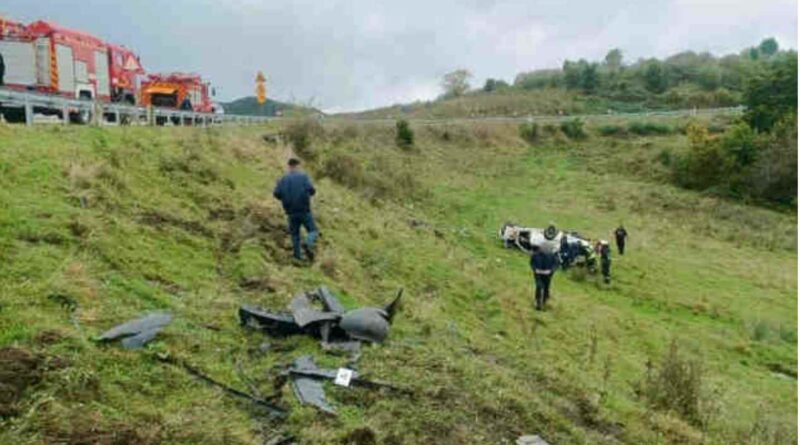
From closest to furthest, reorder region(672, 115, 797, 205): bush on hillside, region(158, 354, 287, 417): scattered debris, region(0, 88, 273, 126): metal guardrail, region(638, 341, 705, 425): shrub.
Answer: region(158, 354, 287, 417): scattered debris → region(638, 341, 705, 425): shrub → region(0, 88, 273, 126): metal guardrail → region(672, 115, 797, 205): bush on hillside

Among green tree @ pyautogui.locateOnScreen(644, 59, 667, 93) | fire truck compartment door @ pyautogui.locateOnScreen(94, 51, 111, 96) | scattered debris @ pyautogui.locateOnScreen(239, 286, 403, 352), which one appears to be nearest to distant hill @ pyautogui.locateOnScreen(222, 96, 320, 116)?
fire truck compartment door @ pyautogui.locateOnScreen(94, 51, 111, 96)

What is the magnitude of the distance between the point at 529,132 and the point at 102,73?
2999 cm

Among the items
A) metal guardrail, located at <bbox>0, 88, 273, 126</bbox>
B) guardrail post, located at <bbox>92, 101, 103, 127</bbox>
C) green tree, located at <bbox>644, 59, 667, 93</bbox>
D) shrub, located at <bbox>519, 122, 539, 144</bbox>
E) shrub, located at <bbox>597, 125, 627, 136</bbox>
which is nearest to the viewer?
metal guardrail, located at <bbox>0, 88, 273, 126</bbox>

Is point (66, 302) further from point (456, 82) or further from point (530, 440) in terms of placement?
point (456, 82)

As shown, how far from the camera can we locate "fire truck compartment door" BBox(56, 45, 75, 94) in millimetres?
21078

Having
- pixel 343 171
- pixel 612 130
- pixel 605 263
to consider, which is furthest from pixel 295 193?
pixel 612 130

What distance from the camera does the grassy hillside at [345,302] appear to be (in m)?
5.93

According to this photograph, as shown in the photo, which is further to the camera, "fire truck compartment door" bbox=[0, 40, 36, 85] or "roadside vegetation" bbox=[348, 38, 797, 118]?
"roadside vegetation" bbox=[348, 38, 797, 118]

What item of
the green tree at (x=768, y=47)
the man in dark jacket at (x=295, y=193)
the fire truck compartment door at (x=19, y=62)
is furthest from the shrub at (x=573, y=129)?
the green tree at (x=768, y=47)

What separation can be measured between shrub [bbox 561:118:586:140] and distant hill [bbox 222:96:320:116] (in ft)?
67.7

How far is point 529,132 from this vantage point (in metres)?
47.6

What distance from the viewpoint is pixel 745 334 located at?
16516mm

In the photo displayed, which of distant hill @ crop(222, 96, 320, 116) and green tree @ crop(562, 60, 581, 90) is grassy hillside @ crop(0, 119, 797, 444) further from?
green tree @ crop(562, 60, 581, 90)

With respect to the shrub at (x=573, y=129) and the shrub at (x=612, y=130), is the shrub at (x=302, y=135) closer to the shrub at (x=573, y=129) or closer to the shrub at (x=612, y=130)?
the shrub at (x=573, y=129)
